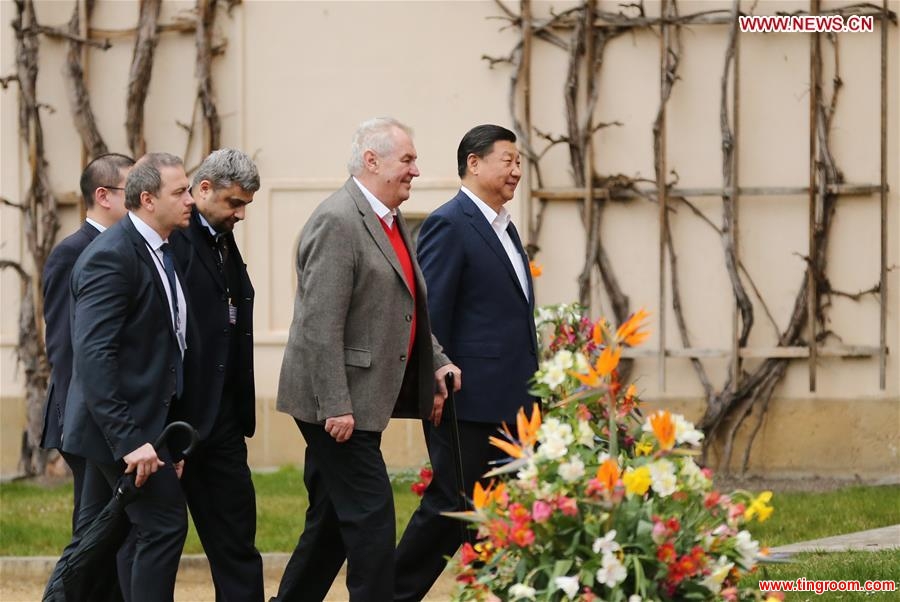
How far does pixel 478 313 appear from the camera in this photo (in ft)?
22.4

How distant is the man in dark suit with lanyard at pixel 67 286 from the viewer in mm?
7043

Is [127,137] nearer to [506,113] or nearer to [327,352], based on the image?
[506,113]

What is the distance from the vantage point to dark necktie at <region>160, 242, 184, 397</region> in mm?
6289

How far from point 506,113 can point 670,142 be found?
3.98ft

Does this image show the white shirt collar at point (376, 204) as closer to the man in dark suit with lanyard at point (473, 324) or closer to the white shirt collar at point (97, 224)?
the man in dark suit with lanyard at point (473, 324)

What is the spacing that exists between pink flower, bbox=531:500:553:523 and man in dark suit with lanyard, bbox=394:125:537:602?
207cm

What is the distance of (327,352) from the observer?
6.02 m

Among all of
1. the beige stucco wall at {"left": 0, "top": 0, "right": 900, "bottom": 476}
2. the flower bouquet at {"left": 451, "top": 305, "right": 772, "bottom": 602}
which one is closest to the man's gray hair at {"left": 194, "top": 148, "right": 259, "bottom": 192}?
the flower bouquet at {"left": 451, "top": 305, "right": 772, "bottom": 602}

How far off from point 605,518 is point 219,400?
8.48ft

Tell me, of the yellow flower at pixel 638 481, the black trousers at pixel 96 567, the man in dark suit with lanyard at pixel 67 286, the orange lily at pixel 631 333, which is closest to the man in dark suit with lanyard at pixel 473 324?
the black trousers at pixel 96 567

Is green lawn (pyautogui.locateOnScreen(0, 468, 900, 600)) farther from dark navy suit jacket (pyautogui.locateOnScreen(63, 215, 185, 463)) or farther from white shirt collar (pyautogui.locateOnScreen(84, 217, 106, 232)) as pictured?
dark navy suit jacket (pyautogui.locateOnScreen(63, 215, 185, 463))

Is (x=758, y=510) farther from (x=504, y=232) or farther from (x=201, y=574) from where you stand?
(x=201, y=574)

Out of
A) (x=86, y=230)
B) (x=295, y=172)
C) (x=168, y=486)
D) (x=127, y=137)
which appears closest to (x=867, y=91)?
(x=295, y=172)

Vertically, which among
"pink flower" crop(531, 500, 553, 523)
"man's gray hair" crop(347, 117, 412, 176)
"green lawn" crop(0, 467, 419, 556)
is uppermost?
"man's gray hair" crop(347, 117, 412, 176)
